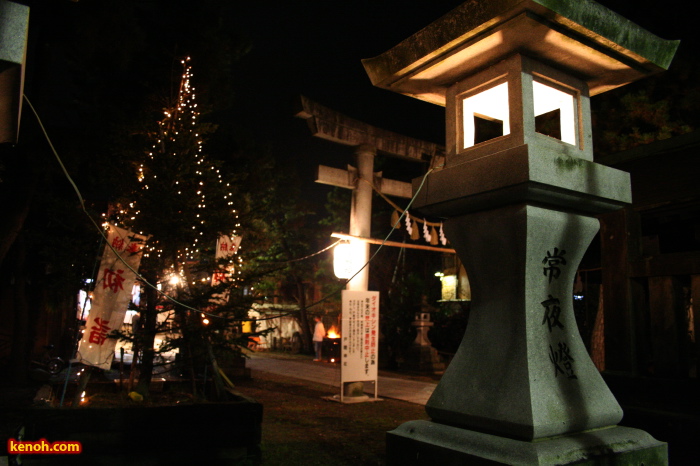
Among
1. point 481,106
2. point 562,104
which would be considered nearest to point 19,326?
point 481,106

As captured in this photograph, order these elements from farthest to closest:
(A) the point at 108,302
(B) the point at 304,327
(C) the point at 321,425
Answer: (B) the point at 304,327, (C) the point at 321,425, (A) the point at 108,302

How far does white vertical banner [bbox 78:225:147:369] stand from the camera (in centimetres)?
686

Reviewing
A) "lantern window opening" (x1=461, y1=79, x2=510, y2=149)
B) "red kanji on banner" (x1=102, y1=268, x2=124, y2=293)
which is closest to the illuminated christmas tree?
"red kanji on banner" (x1=102, y1=268, x2=124, y2=293)

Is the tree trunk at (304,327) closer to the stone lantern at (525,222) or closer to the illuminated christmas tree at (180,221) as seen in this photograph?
the illuminated christmas tree at (180,221)

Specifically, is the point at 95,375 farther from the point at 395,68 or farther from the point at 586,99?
the point at 586,99

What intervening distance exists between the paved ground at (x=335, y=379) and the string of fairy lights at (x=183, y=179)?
582cm

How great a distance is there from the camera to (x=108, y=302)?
703 cm

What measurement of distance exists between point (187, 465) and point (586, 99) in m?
5.67

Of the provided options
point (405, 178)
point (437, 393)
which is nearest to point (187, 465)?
point (437, 393)

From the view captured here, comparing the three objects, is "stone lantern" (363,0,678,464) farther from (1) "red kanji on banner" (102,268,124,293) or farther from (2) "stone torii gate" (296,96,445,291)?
(2) "stone torii gate" (296,96,445,291)

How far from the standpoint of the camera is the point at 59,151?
11.2 meters

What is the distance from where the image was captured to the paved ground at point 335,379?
12.0 m

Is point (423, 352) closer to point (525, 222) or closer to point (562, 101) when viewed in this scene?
point (562, 101)

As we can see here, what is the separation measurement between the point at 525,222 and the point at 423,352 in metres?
14.4
